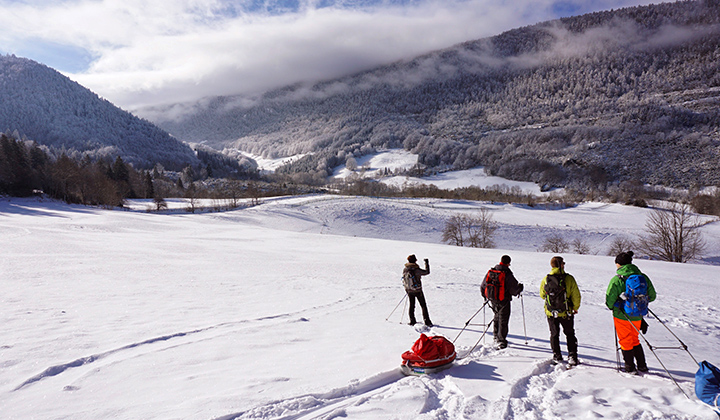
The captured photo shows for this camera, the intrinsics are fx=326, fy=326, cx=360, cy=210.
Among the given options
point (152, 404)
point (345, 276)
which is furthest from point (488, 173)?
point (152, 404)

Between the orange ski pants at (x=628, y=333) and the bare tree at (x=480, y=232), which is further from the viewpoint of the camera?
the bare tree at (x=480, y=232)

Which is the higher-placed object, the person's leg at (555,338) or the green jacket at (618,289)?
the green jacket at (618,289)

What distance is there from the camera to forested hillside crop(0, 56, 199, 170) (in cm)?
16188

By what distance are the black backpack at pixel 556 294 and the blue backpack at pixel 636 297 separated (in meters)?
0.91

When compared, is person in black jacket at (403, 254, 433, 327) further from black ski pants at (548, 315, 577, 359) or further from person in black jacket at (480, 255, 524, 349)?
black ski pants at (548, 315, 577, 359)

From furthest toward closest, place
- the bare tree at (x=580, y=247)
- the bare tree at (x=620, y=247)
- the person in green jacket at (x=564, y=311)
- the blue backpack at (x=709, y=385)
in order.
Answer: the bare tree at (x=580, y=247)
the bare tree at (x=620, y=247)
the person in green jacket at (x=564, y=311)
the blue backpack at (x=709, y=385)

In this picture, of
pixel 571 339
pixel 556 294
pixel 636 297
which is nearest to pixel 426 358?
pixel 556 294

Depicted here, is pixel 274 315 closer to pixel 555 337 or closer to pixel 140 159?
pixel 555 337

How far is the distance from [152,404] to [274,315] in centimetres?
491

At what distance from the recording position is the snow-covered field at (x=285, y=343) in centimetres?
457

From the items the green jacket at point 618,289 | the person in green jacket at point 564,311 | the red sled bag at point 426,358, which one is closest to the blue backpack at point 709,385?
the green jacket at point 618,289

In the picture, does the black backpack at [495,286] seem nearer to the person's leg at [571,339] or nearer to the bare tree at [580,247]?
the person's leg at [571,339]

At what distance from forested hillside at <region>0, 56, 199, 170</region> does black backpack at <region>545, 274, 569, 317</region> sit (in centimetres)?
18012

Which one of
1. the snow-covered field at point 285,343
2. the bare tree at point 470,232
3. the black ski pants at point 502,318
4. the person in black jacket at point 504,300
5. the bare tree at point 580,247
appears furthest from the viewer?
the bare tree at point 470,232
